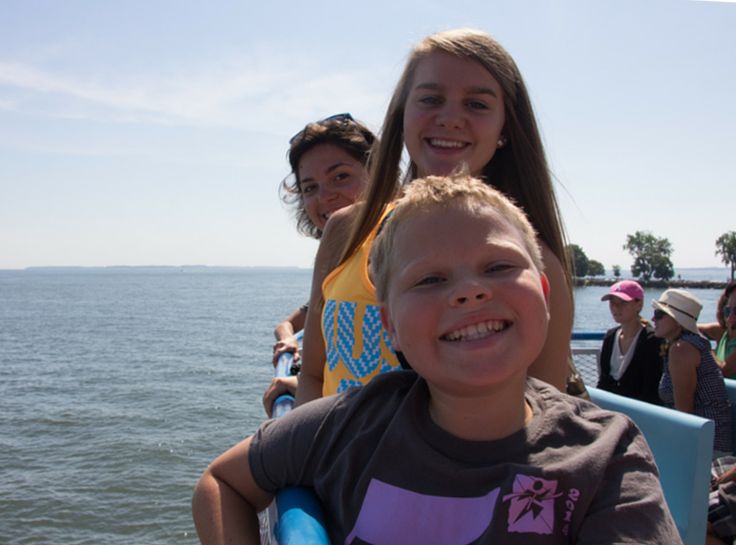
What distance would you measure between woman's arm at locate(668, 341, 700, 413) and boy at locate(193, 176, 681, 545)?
3.47 m

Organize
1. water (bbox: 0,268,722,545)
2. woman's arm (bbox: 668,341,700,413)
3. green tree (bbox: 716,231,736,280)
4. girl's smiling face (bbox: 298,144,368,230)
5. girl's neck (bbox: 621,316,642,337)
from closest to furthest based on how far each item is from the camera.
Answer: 1. girl's smiling face (bbox: 298,144,368,230)
2. woman's arm (bbox: 668,341,700,413)
3. girl's neck (bbox: 621,316,642,337)
4. water (bbox: 0,268,722,545)
5. green tree (bbox: 716,231,736,280)

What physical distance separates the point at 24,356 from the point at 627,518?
31.8 metres

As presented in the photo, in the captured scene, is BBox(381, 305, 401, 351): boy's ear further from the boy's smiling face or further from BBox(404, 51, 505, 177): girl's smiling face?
BBox(404, 51, 505, 177): girl's smiling face

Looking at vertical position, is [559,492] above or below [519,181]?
below

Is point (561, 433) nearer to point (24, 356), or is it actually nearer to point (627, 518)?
point (627, 518)

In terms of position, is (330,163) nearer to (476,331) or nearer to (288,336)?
(288,336)

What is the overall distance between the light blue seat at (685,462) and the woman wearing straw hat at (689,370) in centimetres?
209

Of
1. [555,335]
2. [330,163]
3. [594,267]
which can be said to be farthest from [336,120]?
[594,267]

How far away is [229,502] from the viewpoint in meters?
1.74

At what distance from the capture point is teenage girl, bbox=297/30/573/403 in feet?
7.38

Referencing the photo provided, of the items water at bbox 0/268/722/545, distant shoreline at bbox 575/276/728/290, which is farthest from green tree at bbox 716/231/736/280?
water at bbox 0/268/722/545

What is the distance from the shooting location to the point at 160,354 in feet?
96.7

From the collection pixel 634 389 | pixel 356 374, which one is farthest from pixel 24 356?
pixel 356 374

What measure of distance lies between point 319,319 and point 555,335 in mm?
947
